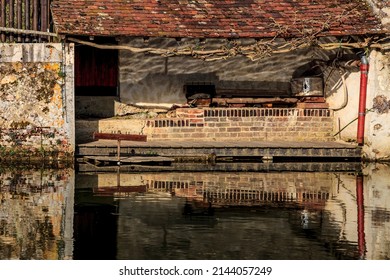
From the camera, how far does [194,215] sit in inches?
592

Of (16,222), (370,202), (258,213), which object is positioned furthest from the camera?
(370,202)

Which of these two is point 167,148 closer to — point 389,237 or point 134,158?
point 134,158

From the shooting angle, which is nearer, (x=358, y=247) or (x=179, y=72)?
(x=358, y=247)

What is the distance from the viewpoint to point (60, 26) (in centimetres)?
2105

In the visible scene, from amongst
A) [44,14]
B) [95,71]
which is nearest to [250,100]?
[95,71]

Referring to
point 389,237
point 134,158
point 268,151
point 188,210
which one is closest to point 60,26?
point 134,158

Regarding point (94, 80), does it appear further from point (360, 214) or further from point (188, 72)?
point (360, 214)

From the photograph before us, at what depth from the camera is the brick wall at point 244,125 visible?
2341cm

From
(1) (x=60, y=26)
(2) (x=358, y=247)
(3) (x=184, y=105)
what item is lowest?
(2) (x=358, y=247)

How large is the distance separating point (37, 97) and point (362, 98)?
727cm

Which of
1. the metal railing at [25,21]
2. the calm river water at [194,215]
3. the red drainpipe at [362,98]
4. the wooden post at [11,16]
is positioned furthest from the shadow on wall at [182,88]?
the calm river water at [194,215]

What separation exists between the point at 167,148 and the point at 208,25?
2.93 metres

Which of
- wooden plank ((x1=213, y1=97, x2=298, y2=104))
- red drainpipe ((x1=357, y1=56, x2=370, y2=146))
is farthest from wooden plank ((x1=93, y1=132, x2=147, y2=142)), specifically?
red drainpipe ((x1=357, y1=56, x2=370, y2=146))

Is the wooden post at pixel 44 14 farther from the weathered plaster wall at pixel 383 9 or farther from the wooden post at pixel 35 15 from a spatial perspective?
the weathered plaster wall at pixel 383 9
